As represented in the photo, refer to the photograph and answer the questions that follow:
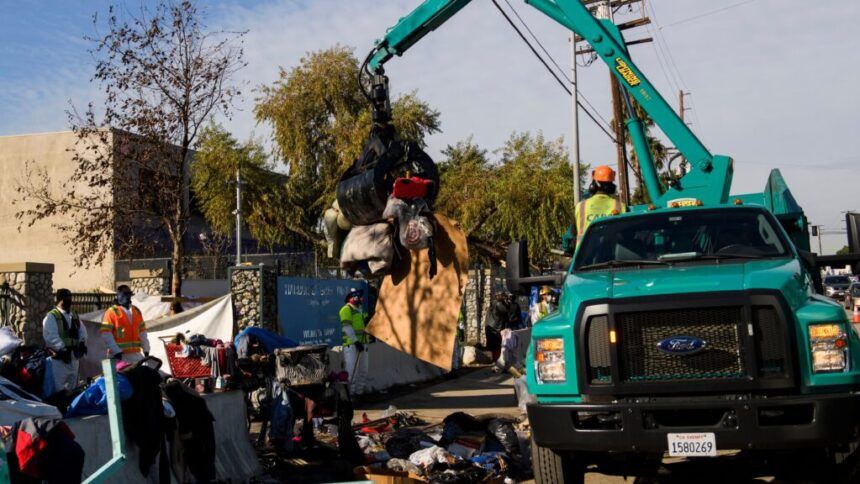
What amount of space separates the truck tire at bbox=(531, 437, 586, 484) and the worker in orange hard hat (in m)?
2.76

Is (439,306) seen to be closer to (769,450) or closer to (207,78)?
(769,450)

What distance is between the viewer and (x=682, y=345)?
5.52 m

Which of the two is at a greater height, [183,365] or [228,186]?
[228,186]

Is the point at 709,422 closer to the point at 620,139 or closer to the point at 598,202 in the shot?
the point at 598,202

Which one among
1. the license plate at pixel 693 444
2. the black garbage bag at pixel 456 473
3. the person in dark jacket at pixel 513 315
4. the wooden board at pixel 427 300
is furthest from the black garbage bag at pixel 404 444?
the person in dark jacket at pixel 513 315

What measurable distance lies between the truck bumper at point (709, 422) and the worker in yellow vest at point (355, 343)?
9722 millimetres

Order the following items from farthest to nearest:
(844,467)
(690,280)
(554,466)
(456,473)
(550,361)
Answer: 1. (456,473)
2. (554,466)
3. (550,361)
4. (690,280)
5. (844,467)

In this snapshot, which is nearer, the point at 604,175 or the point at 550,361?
the point at 550,361

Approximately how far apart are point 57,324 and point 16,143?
33.6 meters

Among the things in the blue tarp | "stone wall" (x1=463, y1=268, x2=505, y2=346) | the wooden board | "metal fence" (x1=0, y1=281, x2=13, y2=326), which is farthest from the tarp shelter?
"stone wall" (x1=463, y1=268, x2=505, y2=346)

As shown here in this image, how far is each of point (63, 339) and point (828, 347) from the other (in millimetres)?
9173

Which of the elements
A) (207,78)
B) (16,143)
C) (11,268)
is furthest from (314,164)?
(11,268)

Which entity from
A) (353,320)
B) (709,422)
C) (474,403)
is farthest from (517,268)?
(353,320)

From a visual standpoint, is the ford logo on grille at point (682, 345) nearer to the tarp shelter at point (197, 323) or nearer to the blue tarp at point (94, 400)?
the blue tarp at point (94, 400)
